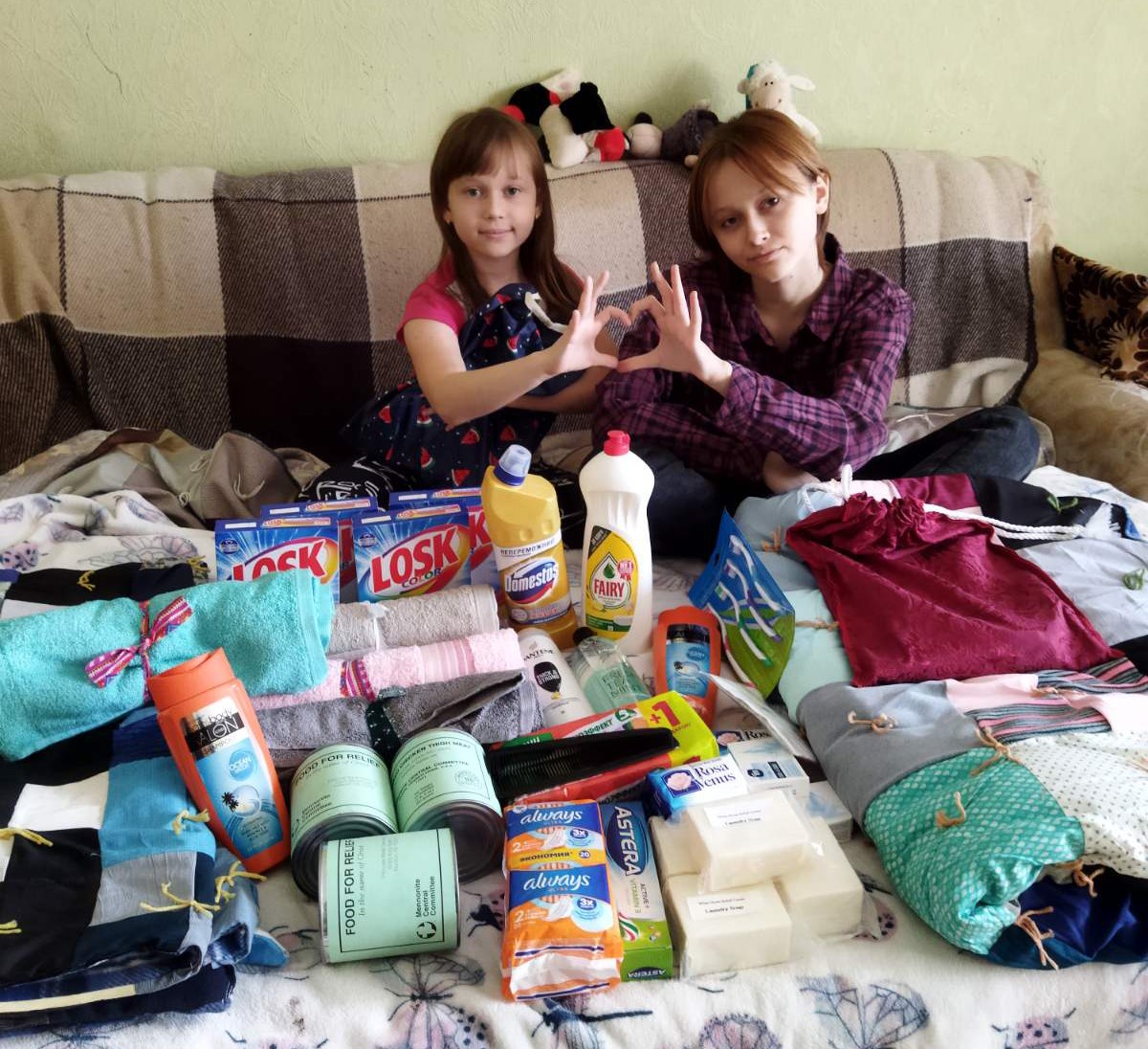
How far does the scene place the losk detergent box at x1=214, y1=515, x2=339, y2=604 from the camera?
109cm

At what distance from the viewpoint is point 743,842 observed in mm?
774

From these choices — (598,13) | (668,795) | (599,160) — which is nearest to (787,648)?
(668,795)

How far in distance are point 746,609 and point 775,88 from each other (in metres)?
1.02

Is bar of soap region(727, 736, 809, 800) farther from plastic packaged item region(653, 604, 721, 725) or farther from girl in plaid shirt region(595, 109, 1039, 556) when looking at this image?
girl in plaid shirt region(595, 109, 1039, 556)

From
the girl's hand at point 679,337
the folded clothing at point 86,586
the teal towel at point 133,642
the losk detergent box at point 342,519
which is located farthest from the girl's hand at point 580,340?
the folded clothing at point 86,586

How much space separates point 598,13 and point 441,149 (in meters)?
0.54

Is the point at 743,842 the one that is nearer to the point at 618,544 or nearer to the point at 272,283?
the point at 618,544

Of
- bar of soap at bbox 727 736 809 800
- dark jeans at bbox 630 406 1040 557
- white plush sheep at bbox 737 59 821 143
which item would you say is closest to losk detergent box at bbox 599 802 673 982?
bar of soap at bbox 727 736 809 800

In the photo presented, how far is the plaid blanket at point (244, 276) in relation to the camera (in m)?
1.44

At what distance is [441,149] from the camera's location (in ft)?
4.27

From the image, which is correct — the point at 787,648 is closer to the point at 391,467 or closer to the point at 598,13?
the point at 391,467

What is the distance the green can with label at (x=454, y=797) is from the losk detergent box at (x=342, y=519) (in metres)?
0.34

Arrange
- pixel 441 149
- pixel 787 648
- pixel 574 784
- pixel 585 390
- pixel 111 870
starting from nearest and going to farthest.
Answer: pixel 111 870
pixel 574 784
pixel 787 648
pixel 441 149
pixel 585 390

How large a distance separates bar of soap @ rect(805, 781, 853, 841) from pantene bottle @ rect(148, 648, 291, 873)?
18.9 inches
